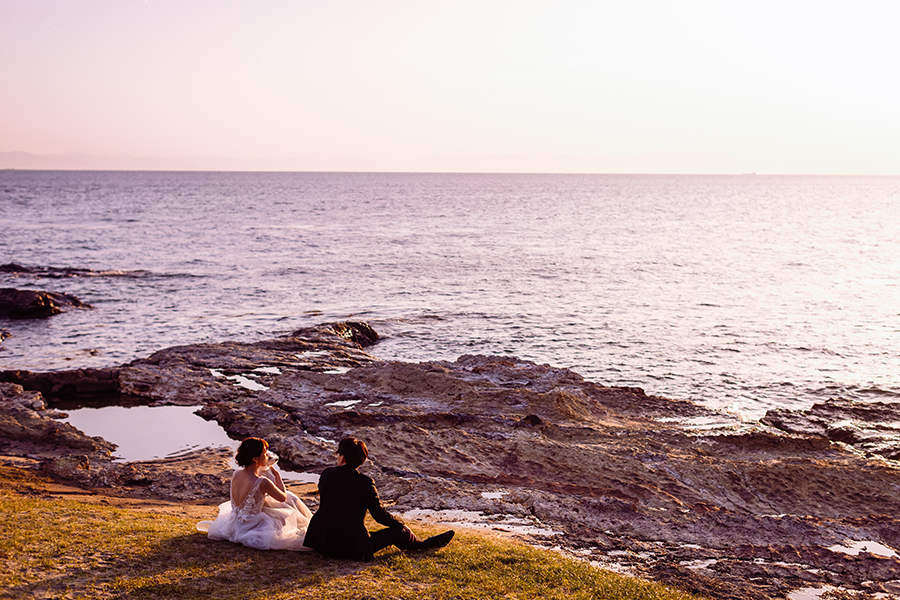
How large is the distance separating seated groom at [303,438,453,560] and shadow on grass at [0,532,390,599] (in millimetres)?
189

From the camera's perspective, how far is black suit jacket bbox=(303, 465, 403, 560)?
9023 millimetres

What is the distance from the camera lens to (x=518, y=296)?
42.8 meters

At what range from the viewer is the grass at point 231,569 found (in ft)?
26.2

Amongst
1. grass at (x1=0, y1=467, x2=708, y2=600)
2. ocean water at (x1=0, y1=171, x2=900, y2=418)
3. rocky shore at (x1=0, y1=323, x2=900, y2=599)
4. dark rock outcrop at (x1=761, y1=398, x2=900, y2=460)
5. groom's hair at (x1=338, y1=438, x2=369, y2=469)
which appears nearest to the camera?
grass at (x1=0, y1=467, x2=708, y2=600)

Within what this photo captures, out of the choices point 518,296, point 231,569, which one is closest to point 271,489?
point 231,569

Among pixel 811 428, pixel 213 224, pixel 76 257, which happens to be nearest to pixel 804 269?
pixel 811 428

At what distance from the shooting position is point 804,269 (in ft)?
187

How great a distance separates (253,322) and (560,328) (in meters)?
16.3

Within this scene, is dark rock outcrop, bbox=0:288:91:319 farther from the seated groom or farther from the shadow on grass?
the seated groom

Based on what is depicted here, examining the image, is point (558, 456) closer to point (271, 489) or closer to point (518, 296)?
point (271, 489)

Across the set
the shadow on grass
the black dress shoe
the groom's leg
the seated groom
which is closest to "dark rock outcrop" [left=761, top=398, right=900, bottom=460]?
the black dress shoe

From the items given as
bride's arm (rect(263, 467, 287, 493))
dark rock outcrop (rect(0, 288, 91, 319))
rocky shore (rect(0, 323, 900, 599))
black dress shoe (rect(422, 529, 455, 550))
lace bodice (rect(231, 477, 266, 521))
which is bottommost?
rocky shore (rect(0, 323, 900, 599))

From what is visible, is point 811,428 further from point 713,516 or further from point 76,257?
point 76,257

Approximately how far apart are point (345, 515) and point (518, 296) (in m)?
34.4
